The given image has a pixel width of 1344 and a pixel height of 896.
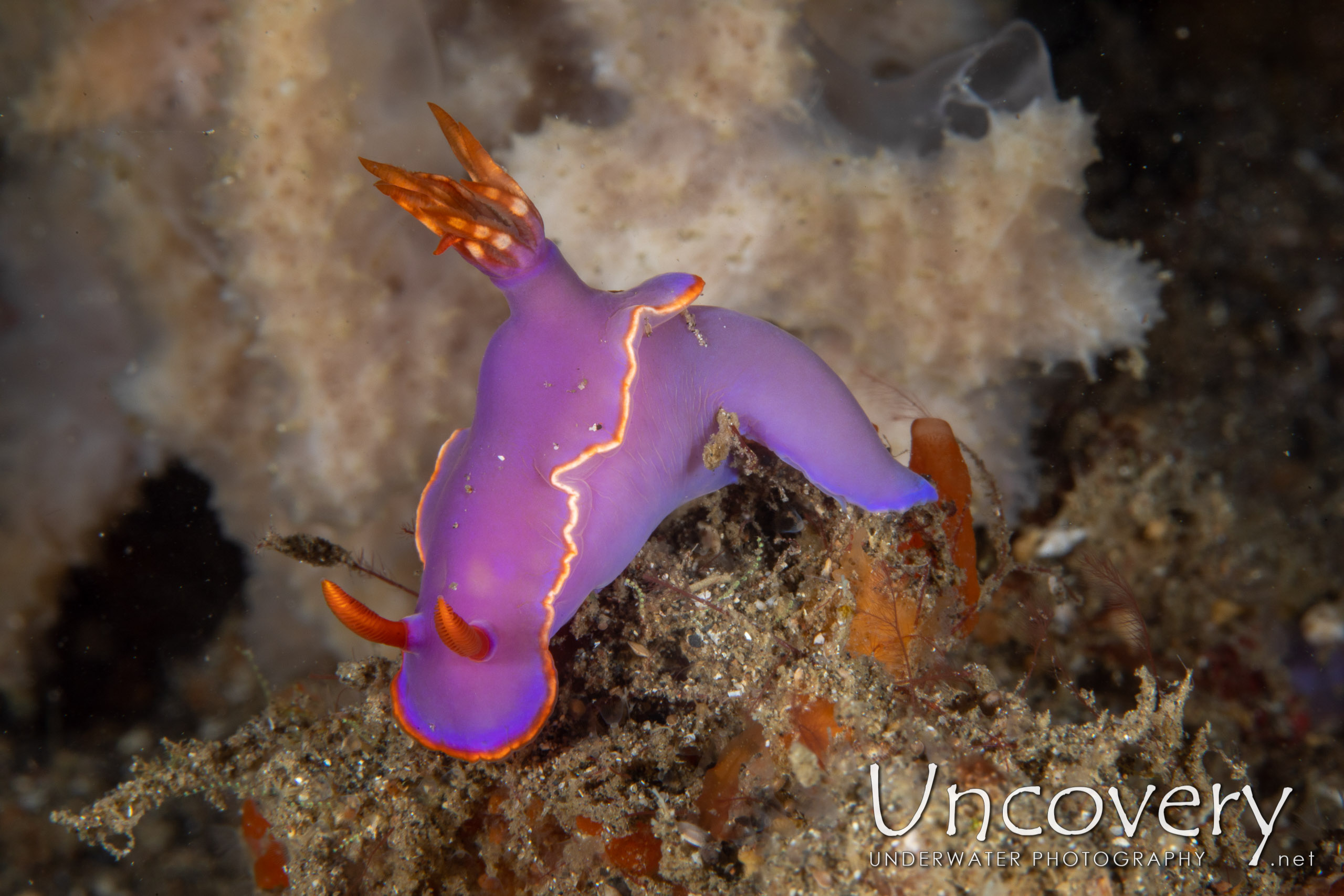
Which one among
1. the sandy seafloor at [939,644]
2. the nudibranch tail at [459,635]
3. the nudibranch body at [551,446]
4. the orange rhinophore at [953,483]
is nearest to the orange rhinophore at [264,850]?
the sandy seafloor at [939,644]

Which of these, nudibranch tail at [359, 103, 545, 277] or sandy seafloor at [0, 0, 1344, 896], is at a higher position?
nudibranch tail at [359, 103, 545, 277]

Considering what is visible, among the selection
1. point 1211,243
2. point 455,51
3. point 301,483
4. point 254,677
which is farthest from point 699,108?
point 254,677

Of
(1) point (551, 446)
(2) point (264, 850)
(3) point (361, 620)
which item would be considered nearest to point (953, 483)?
(1) point (551, 446)

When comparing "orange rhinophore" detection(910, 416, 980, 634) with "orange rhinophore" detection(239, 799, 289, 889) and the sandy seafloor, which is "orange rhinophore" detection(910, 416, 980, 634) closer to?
the sandy seafloor

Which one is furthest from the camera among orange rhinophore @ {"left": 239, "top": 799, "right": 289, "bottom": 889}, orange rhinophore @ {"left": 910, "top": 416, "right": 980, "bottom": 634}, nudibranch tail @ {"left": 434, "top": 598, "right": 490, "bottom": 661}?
orange rhinophore @ {"left": 239, "top": 799, "right": 289, "bottom": 889}

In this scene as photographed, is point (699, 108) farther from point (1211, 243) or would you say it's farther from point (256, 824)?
point (256, 824)

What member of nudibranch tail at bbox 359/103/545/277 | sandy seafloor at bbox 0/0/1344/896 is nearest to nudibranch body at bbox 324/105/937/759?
nudibranch tail at bbox 359/103/545/277
